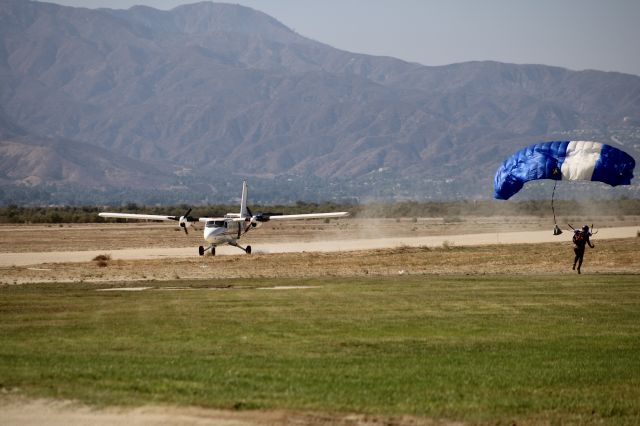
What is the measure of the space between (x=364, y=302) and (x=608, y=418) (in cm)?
1463

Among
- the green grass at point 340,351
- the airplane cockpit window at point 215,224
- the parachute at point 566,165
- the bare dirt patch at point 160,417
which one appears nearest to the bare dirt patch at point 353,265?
the airplane cockpit window at point 215,224

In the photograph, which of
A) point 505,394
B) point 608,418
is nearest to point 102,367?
point 505,394

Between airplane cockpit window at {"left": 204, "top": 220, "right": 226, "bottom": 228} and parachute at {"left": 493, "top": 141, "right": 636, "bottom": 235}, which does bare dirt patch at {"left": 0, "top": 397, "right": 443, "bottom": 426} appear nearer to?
parachute at {"left": 493, "top": 141, "right": 636, "bottom": 235}

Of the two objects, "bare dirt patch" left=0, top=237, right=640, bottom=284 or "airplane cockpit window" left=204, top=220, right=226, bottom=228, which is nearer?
"bare dirt patch" left=0, top=237, right=640, bottom=284

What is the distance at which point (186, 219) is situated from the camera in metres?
59.9

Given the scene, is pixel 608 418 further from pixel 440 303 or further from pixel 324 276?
pixel 324 276

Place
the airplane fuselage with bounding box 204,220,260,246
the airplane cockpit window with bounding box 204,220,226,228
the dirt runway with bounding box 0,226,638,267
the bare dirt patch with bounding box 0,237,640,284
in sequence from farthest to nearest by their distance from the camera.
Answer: the airplane cockpit window with bounding box 204,220,226,228 < the airplane fuselage with bounding box 204,220,260,246 < the dirt runway with bounding box 0,226,638,267 < the bare dirt patch with bounding box 0,237,640,284

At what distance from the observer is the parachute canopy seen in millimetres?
41469

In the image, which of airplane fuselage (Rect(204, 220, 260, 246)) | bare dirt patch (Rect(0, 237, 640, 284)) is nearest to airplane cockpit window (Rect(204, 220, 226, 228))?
airplane fuselage (Rect(204, 220, 260, 246))

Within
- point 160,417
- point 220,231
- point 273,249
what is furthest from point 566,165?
point 160,417

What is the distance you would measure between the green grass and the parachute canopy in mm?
10296

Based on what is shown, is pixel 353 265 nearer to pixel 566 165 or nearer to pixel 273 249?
pixel 566 165

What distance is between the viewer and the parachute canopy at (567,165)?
41.5 m

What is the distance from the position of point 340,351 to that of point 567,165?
995 inches
